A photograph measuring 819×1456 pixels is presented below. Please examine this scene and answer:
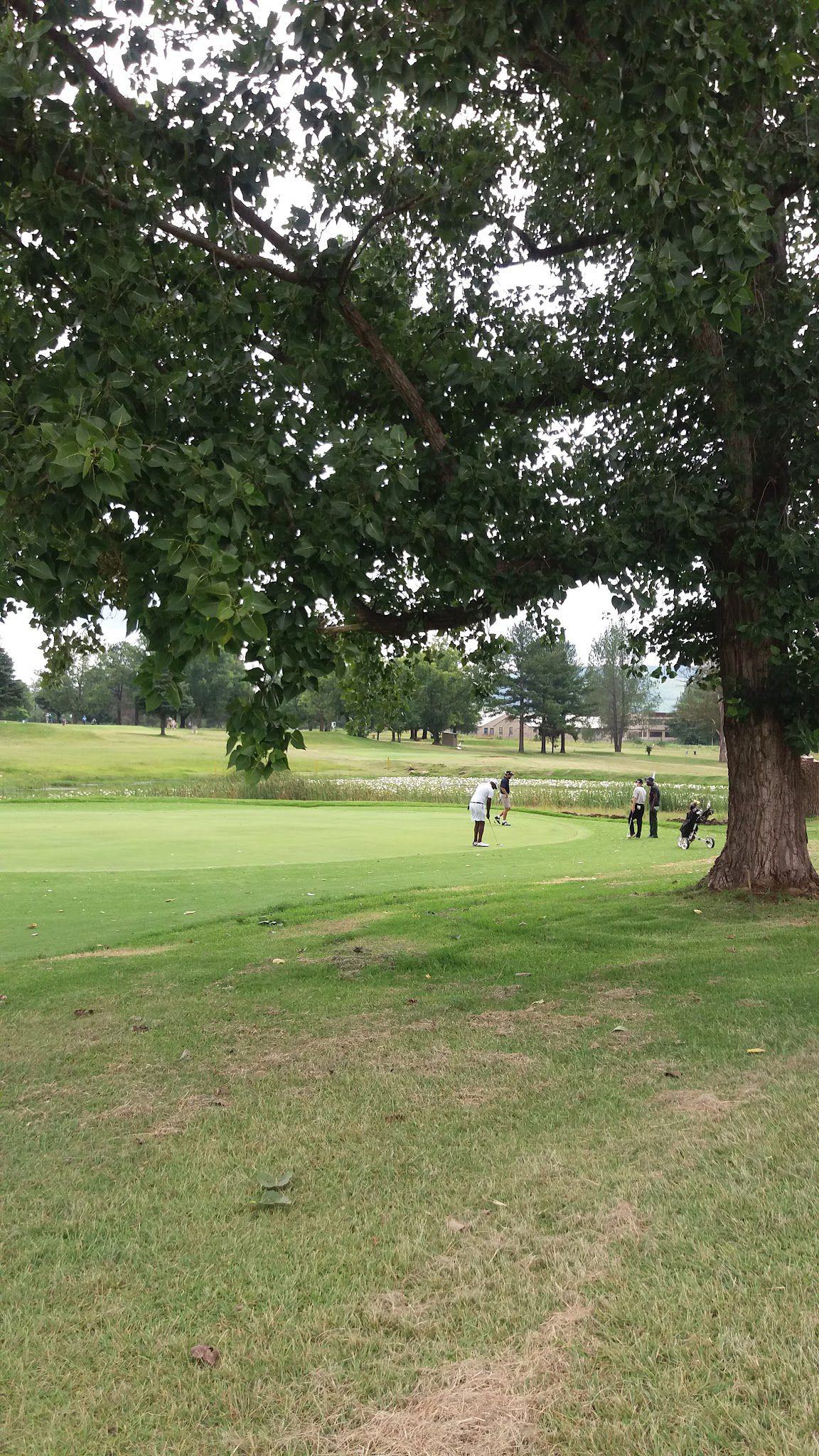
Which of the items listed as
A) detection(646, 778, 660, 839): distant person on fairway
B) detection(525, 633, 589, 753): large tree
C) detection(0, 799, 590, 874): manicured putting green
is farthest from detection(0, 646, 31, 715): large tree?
detection(646, 778, 660, 839): distant person on fairway

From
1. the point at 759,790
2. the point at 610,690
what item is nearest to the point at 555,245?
the point at 759,790

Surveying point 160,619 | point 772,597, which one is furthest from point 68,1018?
point 772,597

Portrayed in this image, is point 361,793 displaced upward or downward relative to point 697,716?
downward

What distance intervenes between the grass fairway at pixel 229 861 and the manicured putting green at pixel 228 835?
0.06 meters

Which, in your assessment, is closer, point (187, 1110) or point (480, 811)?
point (187, 1110)

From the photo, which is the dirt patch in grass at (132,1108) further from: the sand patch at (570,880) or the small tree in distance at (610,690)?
the small tree in distance at (610,690)

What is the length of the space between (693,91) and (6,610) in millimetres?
8165

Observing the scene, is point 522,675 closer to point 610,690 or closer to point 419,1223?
point 610,690

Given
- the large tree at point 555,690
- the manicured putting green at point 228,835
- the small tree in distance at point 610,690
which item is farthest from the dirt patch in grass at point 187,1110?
the small tree in distance at point 610,690

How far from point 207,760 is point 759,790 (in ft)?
166

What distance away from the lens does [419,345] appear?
870 cm

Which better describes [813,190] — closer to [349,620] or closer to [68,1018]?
[349,620]

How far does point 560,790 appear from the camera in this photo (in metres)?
39.8

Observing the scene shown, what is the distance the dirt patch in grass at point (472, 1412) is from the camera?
2516 mm
